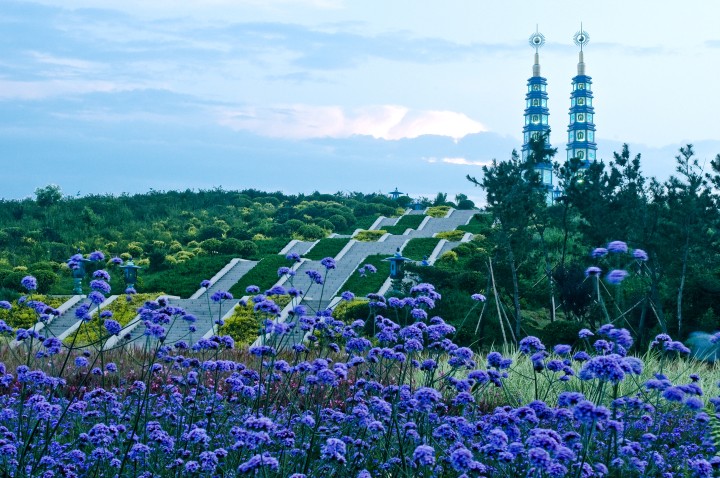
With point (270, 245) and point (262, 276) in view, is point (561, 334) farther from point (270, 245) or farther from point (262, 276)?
point (270, 245)

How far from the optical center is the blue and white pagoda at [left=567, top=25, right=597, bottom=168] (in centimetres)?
6994

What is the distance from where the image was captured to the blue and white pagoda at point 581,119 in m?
69.9

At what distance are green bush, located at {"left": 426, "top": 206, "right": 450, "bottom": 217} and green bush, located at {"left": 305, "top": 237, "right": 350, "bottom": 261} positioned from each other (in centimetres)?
795

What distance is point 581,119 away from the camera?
7100cm

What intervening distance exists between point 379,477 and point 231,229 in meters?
31.0

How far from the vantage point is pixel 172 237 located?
3581 centimetres

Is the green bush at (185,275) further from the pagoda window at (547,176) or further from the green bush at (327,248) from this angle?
the pagoda window at (547,176)

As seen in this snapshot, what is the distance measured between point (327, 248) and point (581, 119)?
46280 millimetres

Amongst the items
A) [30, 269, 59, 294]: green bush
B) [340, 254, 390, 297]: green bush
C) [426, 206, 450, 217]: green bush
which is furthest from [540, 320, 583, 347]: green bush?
[426, 206, 450, 217]: green bush

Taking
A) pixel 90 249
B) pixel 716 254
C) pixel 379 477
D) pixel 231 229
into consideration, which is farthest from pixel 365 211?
pixel 379 477

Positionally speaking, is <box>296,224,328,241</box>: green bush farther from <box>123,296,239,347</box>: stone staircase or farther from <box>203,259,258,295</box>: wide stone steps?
<box>123,296,239,347</box>: stone staircase

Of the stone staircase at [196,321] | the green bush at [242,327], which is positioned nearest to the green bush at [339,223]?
the stone staircase at [196,321]

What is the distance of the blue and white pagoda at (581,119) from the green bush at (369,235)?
40.4 meters

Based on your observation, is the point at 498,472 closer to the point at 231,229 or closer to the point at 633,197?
the point at 633,197
